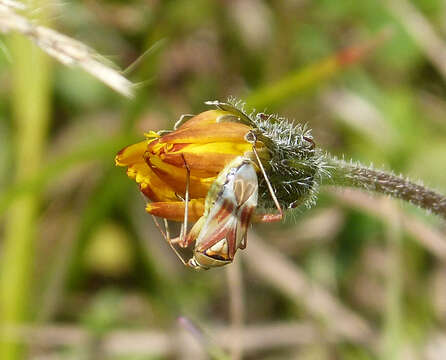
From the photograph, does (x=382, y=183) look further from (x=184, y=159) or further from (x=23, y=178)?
(x=23, y=178)

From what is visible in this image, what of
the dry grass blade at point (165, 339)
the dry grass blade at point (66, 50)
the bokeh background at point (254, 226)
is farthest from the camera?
the dry grass blade at point (165, 339)

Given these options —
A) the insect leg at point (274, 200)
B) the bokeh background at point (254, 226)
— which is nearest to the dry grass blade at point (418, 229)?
the bokeh background at point (254, 226)

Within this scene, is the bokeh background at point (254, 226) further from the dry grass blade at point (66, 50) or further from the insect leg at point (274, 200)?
the dry grass blade at point (66, 50)

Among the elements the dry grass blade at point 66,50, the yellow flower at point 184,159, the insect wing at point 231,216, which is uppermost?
the dry grass blade at point 66,50

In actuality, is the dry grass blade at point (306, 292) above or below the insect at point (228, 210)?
above

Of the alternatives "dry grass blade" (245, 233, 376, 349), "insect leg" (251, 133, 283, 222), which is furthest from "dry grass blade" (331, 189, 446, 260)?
"insect leg" (251, 133, 283, 222)

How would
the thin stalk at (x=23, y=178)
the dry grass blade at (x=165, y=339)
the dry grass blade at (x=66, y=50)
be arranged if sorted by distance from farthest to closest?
the dry grass blade at (x=165, y=339) → the thin stalk at (x=23, y=178) → the dry grass blade at (x=66, y=50)

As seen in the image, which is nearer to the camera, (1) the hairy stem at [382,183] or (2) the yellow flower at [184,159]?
(2) the yellow flower at [184,159]

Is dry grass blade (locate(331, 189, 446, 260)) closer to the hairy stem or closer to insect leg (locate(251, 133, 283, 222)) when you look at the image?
the hairy stem
